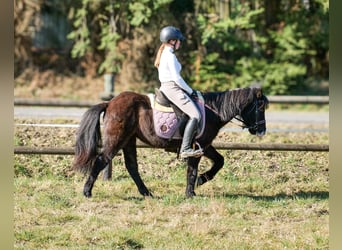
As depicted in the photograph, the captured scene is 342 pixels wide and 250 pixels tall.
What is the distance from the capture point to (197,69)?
19078 mm

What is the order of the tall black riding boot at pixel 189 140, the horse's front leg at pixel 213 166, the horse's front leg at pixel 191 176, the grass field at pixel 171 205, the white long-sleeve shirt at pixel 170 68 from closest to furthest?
the grass field at pixel 171 205 → the white long-sleeve shirt at pixel 170 68 → the tall black riding boot at pixel 189 140 → the horse's front leg at pixel 191 176 → the horse's front leg at pixel 213 166

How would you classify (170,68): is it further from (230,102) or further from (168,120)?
(230,102)

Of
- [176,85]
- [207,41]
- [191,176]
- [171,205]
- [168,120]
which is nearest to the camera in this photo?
[171,205]

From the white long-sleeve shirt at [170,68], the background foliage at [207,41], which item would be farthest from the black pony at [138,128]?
the background foliage at [207,41]

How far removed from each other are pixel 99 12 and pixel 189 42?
338 cm

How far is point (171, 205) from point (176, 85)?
1.33 metres

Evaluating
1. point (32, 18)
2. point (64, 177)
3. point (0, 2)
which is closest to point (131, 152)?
point (64, 177)

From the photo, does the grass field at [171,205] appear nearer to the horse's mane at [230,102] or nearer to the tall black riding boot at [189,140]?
the tall black riding boot at [189,140]

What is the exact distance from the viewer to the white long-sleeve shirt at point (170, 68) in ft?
21.4

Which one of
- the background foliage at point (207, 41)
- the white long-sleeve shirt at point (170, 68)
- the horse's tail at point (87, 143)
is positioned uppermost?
the background foliage at point (207, 41)

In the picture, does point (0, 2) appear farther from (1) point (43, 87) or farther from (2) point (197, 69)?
(1) point (43, 87)

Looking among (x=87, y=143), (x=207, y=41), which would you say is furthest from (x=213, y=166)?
(x=207, y=41)

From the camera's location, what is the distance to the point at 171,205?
6.52 m

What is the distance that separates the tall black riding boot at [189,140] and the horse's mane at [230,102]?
0.43 m
